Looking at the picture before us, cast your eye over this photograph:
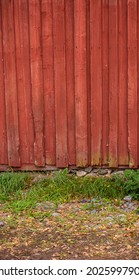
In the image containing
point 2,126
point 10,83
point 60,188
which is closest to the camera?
point 60,188

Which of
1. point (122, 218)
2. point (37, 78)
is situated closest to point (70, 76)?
point (37, 78)

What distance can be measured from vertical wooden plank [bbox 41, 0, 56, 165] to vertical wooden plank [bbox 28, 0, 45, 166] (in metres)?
0.06

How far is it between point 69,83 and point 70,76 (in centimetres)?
9

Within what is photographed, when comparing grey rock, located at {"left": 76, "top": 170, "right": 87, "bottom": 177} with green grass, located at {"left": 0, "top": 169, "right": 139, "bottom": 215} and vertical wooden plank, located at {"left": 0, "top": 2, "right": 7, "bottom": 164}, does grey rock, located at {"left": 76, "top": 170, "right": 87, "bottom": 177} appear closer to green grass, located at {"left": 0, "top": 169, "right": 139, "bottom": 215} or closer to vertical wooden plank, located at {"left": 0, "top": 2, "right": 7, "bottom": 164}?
green grass, located at {"left": 0, "top": 169, "right": 139, "bottom": 215}

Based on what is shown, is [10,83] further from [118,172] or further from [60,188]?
[118,172]

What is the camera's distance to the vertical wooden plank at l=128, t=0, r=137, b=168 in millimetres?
7156

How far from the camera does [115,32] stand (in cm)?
721

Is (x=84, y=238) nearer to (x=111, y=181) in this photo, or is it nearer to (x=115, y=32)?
(x=111, y=181)

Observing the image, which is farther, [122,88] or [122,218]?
[122,88]

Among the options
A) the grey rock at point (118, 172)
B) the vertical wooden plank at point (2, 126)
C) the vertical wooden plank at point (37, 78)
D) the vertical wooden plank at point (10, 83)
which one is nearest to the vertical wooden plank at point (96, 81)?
the grey rock at point (118, 172)

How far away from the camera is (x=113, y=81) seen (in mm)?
7328

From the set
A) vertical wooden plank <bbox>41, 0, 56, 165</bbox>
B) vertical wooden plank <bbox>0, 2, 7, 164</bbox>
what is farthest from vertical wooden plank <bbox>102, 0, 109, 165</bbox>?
vertical wooden plank <bbox>0, 2, 7, 164</bbox>

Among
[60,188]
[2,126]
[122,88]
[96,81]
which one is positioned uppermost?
[96,81]

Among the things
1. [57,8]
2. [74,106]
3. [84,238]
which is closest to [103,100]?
[74,106]
